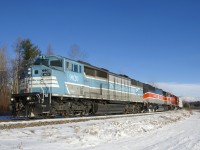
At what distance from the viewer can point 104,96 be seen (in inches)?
888

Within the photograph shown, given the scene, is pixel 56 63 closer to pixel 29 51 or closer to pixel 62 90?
pixel 62 90

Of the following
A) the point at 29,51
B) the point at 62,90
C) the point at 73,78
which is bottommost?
the point at 62,90

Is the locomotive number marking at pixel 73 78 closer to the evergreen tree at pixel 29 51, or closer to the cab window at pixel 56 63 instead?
the cab window at pixel 56 63

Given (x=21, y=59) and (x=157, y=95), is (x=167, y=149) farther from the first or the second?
(x=21, y=59)

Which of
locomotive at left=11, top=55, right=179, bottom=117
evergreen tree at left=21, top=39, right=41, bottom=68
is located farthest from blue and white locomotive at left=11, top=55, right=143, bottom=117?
evergreen tree at left=21, top=39, right=41, bottom=68

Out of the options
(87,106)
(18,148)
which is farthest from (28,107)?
(18,148)

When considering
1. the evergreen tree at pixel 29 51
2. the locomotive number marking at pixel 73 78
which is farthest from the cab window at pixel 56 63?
the evergreen tree at pixel 29 51

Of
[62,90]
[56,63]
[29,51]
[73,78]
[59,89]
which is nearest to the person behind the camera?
[59,89]

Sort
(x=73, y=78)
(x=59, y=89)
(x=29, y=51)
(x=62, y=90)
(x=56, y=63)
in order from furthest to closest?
(x=29, y=51)
(x=73, y=78)
(x=56, y=63)
(x=62, y=90)
(x=59, y=89)

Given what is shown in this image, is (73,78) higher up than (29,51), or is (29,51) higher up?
(29,51)

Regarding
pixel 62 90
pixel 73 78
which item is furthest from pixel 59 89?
pixel 73 78

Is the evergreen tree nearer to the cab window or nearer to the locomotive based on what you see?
the locomotive

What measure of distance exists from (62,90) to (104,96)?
6.55m

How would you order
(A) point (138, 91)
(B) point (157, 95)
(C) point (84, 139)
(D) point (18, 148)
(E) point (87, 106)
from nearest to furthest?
1. (D) point (18, 148)
2. (C) point (84, 139)
3. (E) point (87, 106)
4. (A) point (138, 91)
5. (B) point (157, 95)
